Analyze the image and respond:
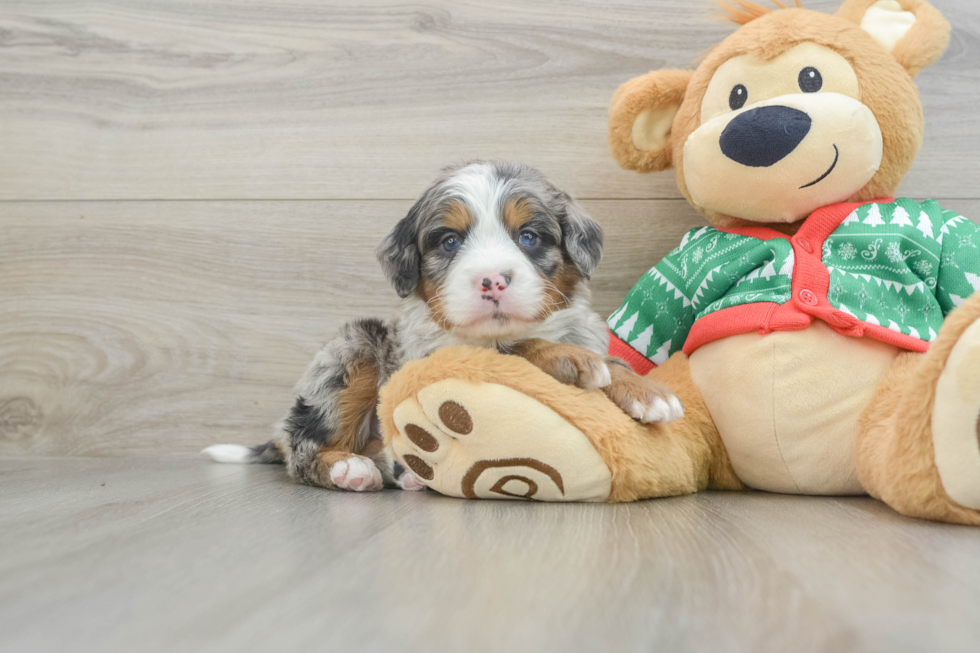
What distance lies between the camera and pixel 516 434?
1312 mm

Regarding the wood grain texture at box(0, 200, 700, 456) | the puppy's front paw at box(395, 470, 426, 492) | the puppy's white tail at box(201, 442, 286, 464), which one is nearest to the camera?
the puppy's front paw at box(395, 470, 426, 492)

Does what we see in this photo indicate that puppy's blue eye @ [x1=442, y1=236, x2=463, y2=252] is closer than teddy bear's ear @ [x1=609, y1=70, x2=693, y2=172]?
Yes

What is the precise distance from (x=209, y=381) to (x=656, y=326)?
4.70 ft

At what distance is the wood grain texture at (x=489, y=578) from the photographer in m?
0.69

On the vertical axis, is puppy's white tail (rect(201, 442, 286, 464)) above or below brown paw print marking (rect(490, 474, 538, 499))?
below

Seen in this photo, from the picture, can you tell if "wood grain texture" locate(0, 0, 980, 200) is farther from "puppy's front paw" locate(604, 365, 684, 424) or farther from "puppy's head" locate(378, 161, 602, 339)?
"puppy's front paw" locate(604, 365, 684, 424)

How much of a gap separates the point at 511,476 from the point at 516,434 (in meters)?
0.11

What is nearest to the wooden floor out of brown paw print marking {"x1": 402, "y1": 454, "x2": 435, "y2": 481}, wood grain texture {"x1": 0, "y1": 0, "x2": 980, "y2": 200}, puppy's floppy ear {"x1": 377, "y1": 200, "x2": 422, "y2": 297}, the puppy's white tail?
wood grain texture {"x1": 0, "y1": 0, "x2": 980, "y2": 200}

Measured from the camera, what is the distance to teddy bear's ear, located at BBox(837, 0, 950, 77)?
5.20 feet

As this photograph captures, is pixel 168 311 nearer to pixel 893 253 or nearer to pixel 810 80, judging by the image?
pixel 810 80

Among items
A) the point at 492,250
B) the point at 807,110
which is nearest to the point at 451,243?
the point at 492,250

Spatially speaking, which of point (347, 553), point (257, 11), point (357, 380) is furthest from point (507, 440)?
point (257, 11)

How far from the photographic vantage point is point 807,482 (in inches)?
56.4

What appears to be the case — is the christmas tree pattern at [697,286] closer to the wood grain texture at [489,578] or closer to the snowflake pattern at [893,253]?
the snowflake pattern at [893,253]
